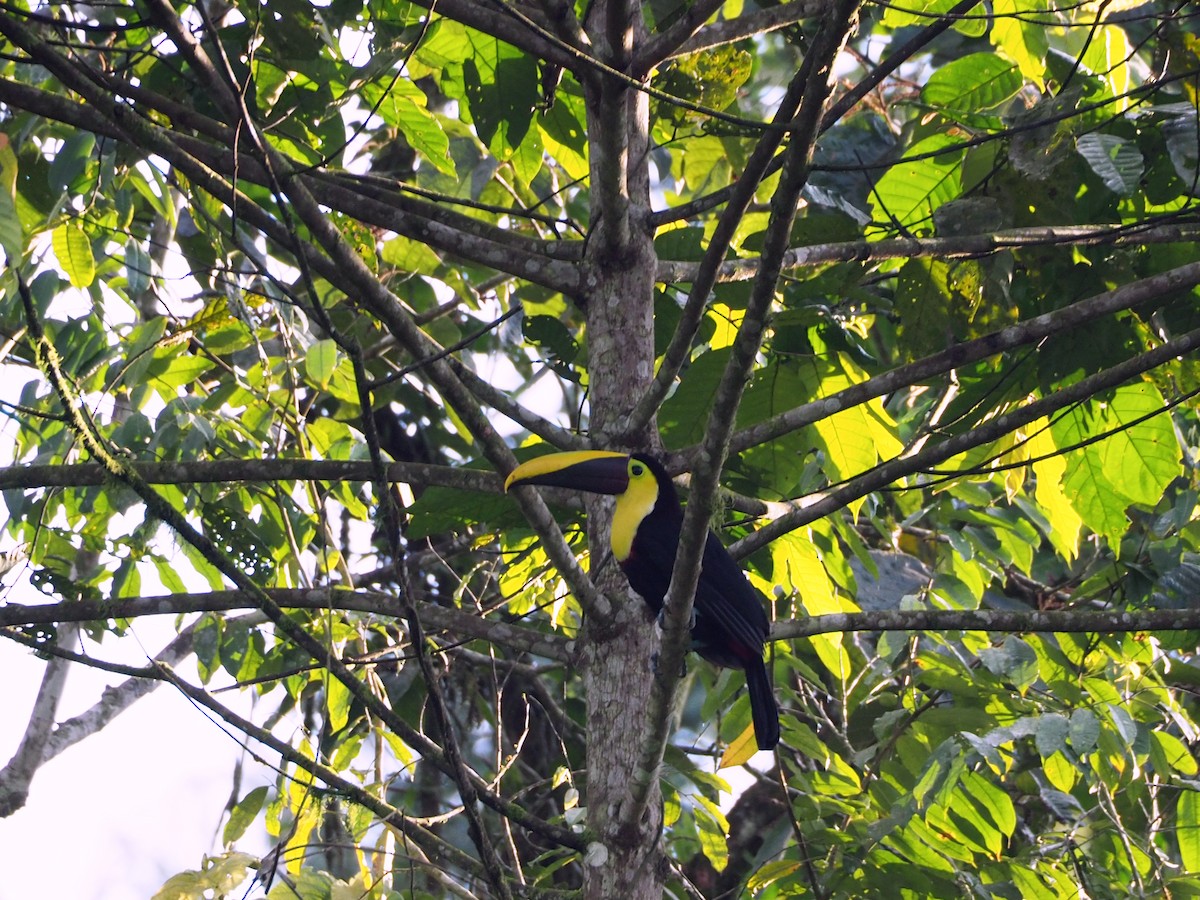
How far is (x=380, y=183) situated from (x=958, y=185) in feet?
5.07

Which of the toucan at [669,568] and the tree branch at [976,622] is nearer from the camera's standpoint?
the tree branch at [976,622]

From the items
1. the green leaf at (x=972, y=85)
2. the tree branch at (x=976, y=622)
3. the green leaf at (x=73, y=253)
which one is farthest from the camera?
the green leaf at (x=73, y=253)

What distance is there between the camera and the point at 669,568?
3.36m

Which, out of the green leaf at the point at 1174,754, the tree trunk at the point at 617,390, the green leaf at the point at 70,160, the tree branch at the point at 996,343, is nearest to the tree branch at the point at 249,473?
the tree trunk at the point at 617,390

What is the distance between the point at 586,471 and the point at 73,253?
1.80 metres

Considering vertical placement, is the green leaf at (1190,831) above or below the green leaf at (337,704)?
below

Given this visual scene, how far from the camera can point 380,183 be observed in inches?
119

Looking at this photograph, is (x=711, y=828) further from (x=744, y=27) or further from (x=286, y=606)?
(x=744, y=27)

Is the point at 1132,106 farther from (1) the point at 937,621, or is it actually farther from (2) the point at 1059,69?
(1) the point at 937,621

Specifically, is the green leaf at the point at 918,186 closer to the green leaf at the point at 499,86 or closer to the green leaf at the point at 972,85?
the green leaf at the point at 972,85

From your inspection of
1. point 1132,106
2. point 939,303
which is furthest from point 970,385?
point 1132,106

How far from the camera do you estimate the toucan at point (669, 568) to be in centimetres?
303

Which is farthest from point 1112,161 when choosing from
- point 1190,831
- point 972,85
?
point 1190,831

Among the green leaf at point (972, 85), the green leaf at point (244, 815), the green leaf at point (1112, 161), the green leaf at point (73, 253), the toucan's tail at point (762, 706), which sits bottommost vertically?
the toucan's tail at point (762, 706)
